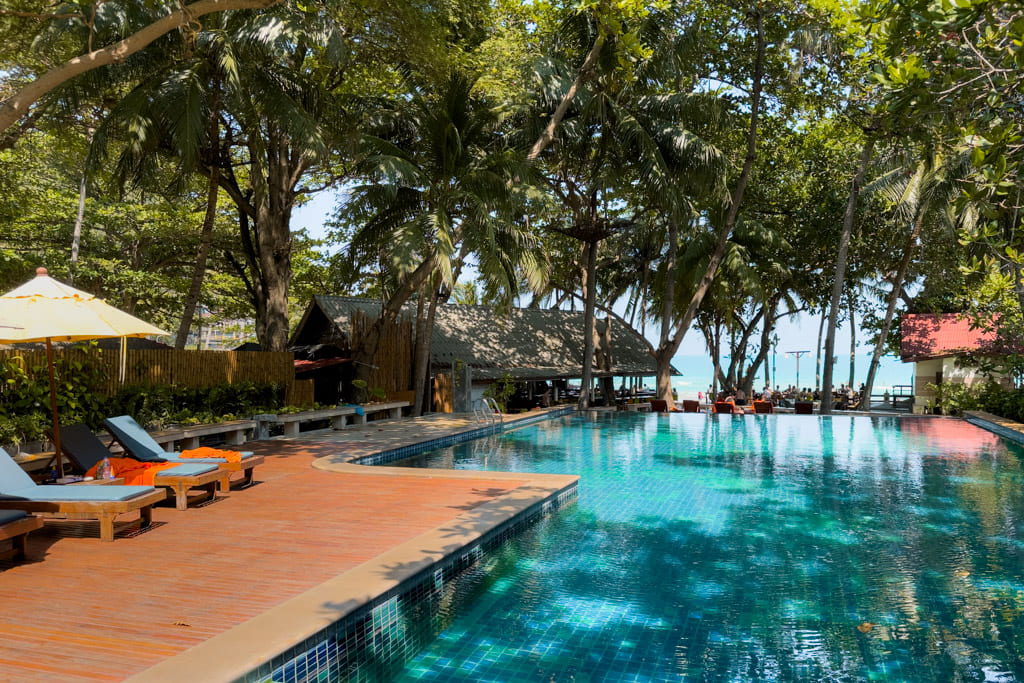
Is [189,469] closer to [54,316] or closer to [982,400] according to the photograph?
[54,316]

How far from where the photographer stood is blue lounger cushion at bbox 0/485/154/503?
6.00 m

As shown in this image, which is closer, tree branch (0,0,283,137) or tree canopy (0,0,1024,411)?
tree branch (0,0,283,137)

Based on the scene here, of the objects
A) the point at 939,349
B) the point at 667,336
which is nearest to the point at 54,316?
the point at 667,336

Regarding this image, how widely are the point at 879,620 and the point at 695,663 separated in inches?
63.4

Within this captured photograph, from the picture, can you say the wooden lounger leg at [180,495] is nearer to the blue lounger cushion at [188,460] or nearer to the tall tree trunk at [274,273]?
the blue lounger cushion at [188,460]

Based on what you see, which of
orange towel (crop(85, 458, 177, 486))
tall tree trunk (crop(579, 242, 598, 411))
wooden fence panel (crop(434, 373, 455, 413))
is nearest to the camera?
orange towel (crop(85, 458, 177, 486))

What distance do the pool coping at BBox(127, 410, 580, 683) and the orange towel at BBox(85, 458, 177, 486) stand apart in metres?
3.16

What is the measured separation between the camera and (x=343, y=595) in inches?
183

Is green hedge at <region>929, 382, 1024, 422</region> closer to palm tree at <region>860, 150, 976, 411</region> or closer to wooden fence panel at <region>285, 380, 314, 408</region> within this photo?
palm tree at <region>860, 150, 976, 411</region>

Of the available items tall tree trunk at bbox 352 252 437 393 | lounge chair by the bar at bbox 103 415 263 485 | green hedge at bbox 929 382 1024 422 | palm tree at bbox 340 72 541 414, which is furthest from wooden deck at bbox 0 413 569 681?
green hedge at bbox 929 382 1024 422

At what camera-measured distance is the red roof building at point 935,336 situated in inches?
989

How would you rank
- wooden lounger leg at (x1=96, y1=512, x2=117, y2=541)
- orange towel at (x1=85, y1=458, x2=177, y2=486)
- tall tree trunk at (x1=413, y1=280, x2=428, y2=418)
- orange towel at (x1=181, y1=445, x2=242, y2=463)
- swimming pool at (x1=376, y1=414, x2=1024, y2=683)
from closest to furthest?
swimming pool at (x1=376, y1=414, x2=1024, y2=683) → wooden lounger leg at (x1=96, y1=512, x2=117, y2=541) → orange towel at (x1=85, y1=458, x2=177, y2=486) → orange towel at (x1=181, y1=445, x2=242, y2=463) → tall tree trunk at (x1=413, y1=280, x2=428, y2=418)

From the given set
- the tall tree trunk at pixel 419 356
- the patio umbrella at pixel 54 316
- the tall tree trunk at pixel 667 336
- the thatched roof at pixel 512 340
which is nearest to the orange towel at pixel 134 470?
the patio umbrella at pixel 54 316

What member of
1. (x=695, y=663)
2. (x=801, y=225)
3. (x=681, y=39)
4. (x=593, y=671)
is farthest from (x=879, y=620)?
(x=801, y=225)
